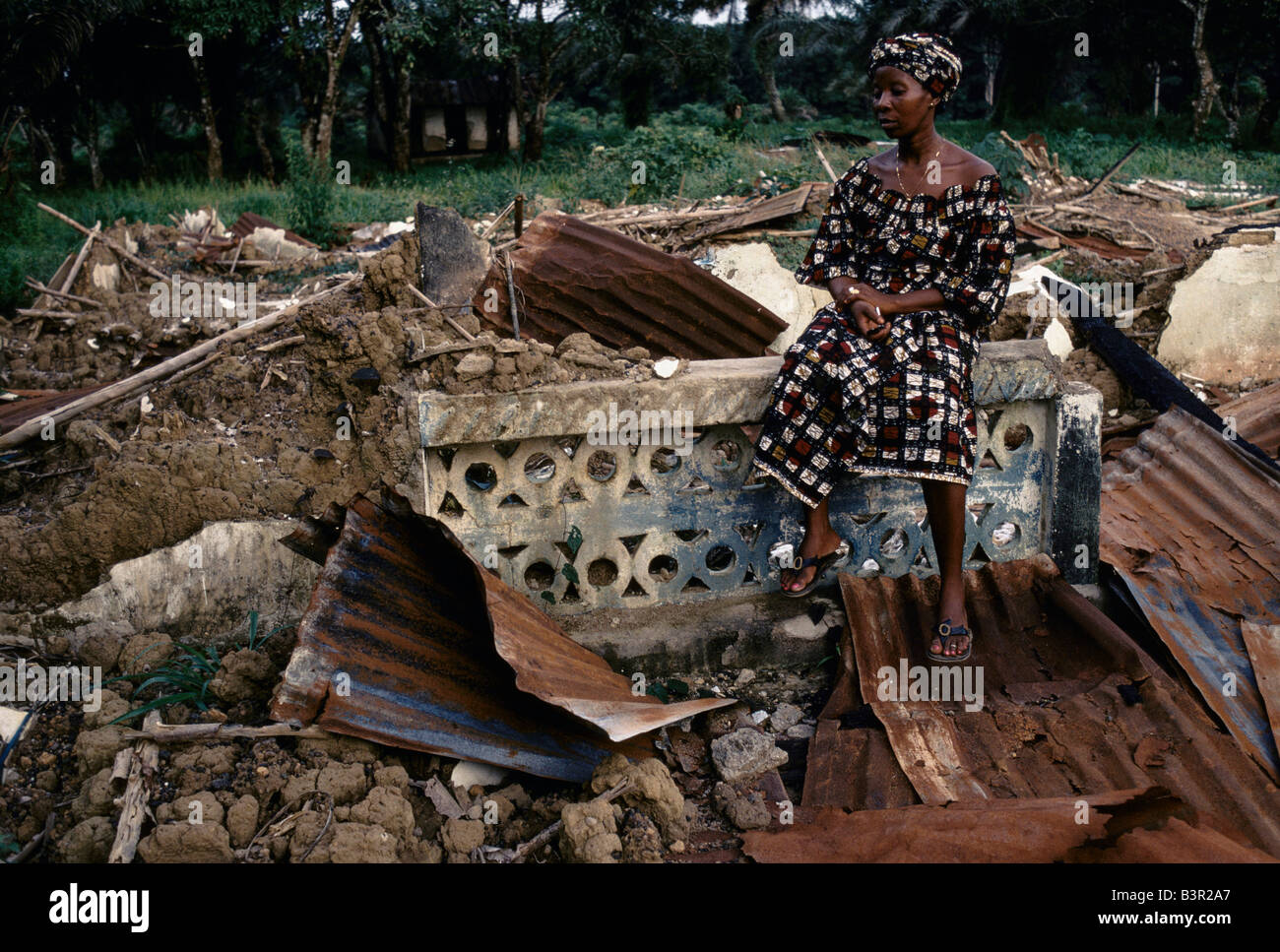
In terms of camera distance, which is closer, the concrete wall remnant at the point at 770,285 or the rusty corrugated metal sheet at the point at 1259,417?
the rusty corrugated metal sheet at the point at 1259,417

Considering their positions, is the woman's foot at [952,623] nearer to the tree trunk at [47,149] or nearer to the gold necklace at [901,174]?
the gold necklace at [901,174]

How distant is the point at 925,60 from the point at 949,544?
1.63m

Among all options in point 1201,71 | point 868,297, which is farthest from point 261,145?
point 868,297

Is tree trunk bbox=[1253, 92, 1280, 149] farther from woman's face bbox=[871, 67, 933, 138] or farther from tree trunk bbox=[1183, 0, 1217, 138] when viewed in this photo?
woman's face bbox=[871, 67, 933, 138]

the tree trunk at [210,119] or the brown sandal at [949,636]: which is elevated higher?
the tree trunk at [210,119]

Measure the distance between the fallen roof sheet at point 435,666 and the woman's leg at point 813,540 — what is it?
2.03ft

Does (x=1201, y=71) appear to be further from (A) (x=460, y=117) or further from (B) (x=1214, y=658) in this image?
(B) (x=1214, y=658)

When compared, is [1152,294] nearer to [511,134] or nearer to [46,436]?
[46,436]

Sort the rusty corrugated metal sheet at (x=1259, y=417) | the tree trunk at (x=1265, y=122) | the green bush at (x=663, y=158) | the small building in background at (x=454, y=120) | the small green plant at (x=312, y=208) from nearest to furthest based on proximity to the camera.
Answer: the rusty corrugated metal sheet at (x=1259, y=417), the green bush at (x=663, y=158), the small green plant at (x=312, y=208), the tree trunk at (x=1265, y=122), the small building in background at (x=454, y=120)

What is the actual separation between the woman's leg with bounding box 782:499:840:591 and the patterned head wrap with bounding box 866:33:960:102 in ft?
4.87

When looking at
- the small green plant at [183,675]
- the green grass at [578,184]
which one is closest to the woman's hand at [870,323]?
the small green plant at [183,675]

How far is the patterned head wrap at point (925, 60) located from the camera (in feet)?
11.3

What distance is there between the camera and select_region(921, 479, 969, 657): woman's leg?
11.2 feet

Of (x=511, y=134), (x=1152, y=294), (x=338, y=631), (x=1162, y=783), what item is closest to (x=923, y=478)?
(x=1162, y=783)
